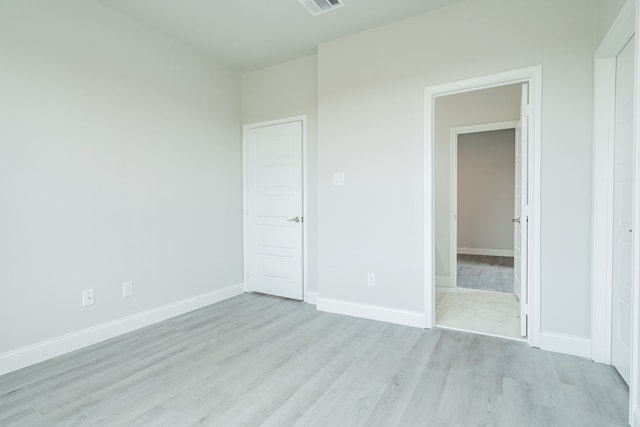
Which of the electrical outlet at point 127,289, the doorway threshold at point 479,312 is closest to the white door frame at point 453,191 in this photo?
the doorway threshold at point 479,312

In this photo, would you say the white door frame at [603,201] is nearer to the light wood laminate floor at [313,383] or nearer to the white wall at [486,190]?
the light wood laminate floor at [313,383]

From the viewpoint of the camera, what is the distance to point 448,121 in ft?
14.9

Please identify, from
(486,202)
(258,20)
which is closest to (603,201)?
(258,20)

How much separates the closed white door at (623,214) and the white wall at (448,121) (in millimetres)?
2139

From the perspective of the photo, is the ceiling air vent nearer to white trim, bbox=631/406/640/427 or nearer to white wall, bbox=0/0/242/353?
white wall, bbox=0/0/242/353

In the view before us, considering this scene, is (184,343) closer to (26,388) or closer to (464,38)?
(26,388)

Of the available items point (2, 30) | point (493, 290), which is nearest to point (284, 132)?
point (2, 30)

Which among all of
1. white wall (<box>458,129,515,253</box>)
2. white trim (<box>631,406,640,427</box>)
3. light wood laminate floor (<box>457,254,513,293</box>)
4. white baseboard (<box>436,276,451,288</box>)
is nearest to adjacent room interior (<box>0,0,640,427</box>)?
white trim (<box>631,406,640,427</box>)

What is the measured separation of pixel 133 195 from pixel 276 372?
2.05 m

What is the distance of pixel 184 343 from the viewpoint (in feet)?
8.84

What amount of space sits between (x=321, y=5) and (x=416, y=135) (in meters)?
1.36

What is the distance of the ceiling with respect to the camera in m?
2.76

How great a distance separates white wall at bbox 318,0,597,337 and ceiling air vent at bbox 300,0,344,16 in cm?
54

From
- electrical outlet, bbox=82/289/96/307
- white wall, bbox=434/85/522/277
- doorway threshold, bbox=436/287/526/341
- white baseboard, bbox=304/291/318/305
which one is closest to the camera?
electrical outlet, bbox=82/289/96/307
